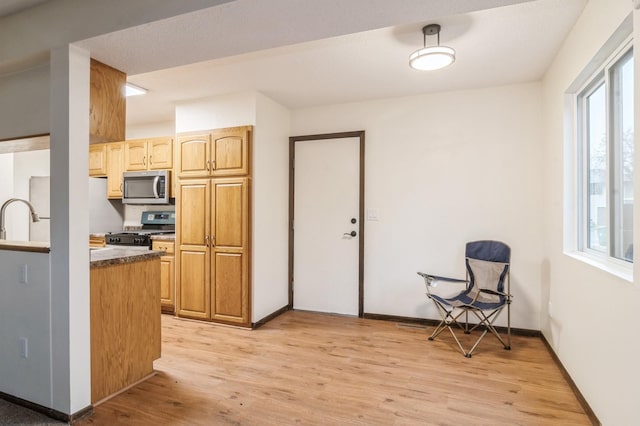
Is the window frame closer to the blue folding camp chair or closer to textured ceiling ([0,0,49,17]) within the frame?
the blue folding camp chair

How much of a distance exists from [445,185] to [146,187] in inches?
140

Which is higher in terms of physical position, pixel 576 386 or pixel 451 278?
pixel 451 278

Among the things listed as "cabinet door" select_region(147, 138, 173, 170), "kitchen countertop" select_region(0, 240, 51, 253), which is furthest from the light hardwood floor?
"cabinet door" select_region(147, 138, 173, 170)

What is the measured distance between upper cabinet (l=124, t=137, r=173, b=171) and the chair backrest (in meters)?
3.59

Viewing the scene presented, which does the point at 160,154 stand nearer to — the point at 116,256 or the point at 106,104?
the point at 106,104

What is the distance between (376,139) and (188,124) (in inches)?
84.1

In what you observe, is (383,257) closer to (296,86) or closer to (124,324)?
(296,86)

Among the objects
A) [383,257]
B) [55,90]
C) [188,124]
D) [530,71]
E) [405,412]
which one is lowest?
[405,412]

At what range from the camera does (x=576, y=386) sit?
2307 mm


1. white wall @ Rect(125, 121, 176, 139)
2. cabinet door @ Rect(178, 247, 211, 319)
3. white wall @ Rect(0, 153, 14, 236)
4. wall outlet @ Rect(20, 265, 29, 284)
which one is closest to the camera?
wall outlet @ Rect(20, 265, 29, 284)

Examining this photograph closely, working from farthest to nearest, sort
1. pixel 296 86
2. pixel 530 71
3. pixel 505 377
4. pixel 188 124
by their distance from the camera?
1. pixel 188 124
2. pixel 296 86
3. pixel 530 71
4. pixel 505 377

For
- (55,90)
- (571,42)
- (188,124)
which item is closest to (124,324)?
(55,90)

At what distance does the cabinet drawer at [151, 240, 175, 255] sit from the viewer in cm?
400

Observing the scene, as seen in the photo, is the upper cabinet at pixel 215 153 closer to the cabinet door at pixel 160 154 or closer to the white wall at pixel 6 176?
the cabinet door at pixel 160 154
